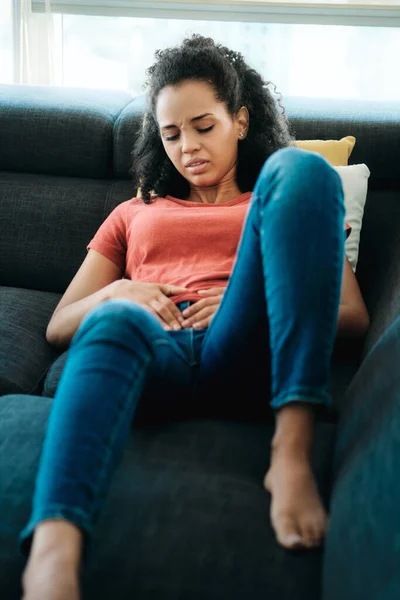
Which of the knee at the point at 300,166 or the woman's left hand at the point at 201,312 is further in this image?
the woman's left hand at the point at 201,312

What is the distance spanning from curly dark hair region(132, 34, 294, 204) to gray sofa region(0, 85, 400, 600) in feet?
0.63

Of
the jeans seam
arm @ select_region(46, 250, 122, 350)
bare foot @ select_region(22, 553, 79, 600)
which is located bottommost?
arm @ select_region(46, 250, 122, 350)

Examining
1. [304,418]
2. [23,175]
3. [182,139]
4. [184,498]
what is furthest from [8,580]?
[23,175]

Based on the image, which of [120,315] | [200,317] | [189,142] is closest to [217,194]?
[189,142]

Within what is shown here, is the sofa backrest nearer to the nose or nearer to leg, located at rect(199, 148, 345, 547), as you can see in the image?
the nose

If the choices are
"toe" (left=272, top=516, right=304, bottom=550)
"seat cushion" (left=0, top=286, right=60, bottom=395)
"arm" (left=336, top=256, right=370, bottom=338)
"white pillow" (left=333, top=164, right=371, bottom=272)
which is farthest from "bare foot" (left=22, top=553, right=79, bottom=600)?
"white pillow" (left=333, top=164, right=371, bottom=272)

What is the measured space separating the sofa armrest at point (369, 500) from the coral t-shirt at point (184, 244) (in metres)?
0.44

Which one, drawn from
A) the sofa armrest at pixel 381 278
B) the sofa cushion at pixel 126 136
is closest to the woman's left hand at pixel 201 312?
the sofa armrest at pixel 381 278

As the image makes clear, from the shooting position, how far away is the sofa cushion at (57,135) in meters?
1.91

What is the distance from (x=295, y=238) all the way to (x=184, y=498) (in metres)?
0.38

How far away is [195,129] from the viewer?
1.48 metres

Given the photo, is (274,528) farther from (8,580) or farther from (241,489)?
(8,580)

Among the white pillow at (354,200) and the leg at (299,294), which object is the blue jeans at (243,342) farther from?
the white pillow at (354,200)

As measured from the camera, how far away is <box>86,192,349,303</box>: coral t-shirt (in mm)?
1384
